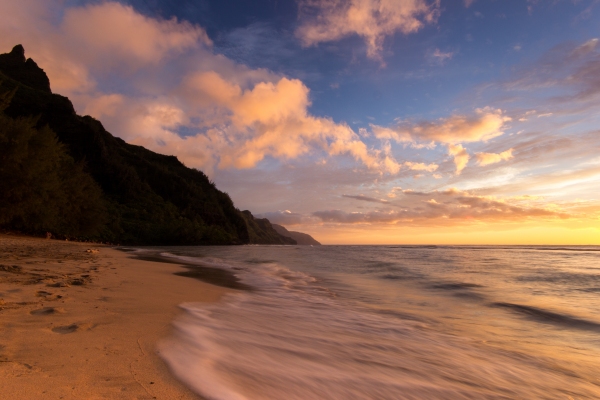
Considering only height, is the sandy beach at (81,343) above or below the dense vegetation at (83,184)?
below

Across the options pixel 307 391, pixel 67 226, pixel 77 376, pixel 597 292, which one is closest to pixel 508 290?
pixel 597 292

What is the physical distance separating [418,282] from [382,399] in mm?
10911

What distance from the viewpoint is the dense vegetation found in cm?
2509

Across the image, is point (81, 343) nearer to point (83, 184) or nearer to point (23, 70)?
point (83, 184)

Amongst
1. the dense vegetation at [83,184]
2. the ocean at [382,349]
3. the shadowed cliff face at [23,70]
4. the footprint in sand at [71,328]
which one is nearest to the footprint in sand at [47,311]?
the footprint in sand at [71,328]

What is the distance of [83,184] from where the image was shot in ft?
132

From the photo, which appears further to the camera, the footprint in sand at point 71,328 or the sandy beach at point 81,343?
the footprint in sand at point 71,328

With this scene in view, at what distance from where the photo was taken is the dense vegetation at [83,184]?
82.3 feet

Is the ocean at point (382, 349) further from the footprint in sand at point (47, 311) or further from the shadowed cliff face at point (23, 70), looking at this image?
the shadowed cliff face at point (23, 70)

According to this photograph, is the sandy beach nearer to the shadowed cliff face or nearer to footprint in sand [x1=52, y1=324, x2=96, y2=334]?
footprint in sand [x1=52, y1=324, x2=96, y2=334]

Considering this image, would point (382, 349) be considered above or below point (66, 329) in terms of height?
below

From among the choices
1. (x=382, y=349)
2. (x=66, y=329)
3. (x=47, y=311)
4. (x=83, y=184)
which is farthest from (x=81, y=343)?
(x=83, y=184)

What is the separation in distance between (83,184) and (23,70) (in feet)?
269

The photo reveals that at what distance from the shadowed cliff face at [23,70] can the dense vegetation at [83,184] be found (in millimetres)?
236
